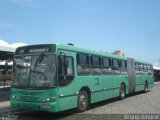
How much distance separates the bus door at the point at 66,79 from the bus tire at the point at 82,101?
606mm

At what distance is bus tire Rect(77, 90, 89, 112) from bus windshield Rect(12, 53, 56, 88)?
2294 mm

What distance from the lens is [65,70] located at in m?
12.1

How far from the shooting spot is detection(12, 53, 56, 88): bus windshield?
11539mm

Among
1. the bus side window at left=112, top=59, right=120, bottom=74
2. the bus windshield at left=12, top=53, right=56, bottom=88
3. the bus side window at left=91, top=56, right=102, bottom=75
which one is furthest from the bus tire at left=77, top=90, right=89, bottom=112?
the bus side window at left=112, top=59, right=120, bottom=74

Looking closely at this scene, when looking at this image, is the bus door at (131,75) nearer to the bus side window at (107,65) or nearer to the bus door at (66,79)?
the bus side window at (107,65)

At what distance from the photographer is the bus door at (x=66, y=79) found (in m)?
11.7

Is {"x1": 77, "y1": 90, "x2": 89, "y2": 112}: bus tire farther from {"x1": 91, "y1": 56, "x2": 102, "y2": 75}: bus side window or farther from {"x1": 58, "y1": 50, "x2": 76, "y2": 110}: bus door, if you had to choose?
{"x1": 91, "y1": 56, "x2": 102, "y2": 75}: bus side window

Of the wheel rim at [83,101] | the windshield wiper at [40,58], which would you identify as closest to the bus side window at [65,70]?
the windshield wiper at [40,58]

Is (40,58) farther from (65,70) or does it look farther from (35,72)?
(65,70)

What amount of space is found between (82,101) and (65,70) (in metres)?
2.15

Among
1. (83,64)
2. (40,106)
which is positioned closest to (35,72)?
(40,106)

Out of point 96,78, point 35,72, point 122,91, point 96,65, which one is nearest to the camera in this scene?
point 35,72

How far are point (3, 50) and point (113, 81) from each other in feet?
22.5

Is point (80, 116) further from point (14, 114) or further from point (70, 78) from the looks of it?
point (14, 114)
